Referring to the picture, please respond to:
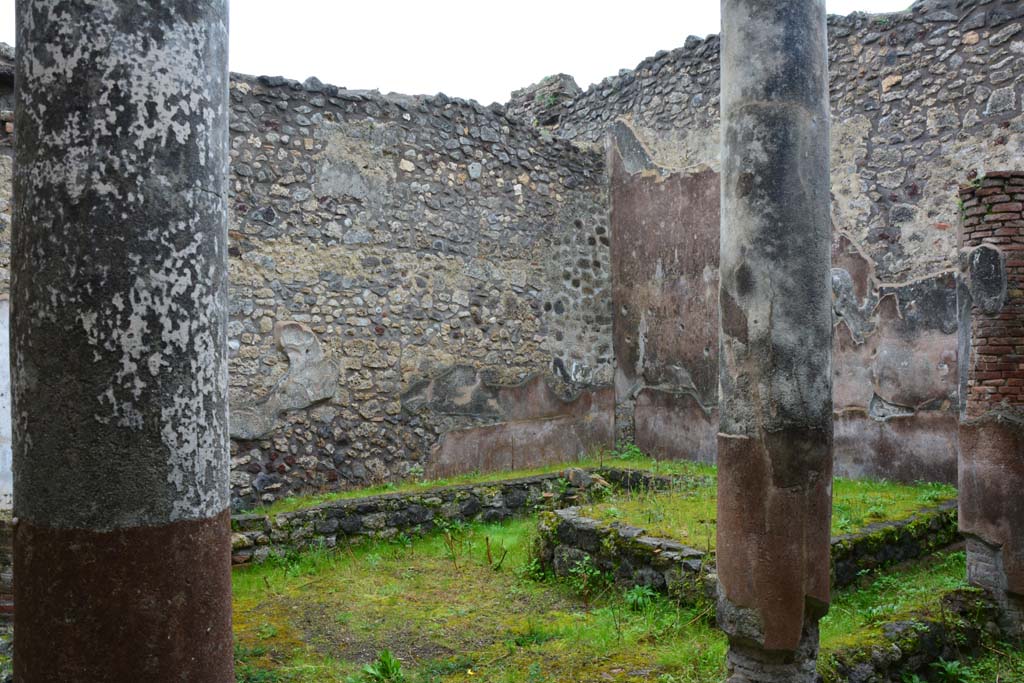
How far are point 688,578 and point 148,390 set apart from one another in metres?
3.68

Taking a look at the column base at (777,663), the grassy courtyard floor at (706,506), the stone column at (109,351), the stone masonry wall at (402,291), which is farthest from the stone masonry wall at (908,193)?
the stone column at (109,351)

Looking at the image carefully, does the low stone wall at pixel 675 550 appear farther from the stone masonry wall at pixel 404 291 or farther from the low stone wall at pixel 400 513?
the stone masonry wall at pixel 404 291

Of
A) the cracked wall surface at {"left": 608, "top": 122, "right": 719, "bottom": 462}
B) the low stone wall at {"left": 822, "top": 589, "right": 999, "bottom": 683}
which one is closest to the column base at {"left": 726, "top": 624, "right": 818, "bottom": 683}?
the low stone wall at {"left": 822, "top": 589, "right": 999, "bottom": 683}

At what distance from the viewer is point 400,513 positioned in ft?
20.9

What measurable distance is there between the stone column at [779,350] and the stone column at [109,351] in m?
2.05

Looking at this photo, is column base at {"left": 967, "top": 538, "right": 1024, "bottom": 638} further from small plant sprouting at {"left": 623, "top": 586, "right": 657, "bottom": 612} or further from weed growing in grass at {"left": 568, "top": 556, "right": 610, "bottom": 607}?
weed growing in grass at {"left": 568, "top": 556, "right": 610, "bottom": 607}

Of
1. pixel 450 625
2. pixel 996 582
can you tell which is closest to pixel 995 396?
pixel 996 582

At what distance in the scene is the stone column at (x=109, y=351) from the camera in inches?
52.7

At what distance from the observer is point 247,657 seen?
3.95 metres

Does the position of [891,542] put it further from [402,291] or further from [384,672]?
[402,291]

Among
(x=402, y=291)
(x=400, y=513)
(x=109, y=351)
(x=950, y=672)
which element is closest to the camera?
(x=109, y=351)

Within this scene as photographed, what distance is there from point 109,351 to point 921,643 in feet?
13.0

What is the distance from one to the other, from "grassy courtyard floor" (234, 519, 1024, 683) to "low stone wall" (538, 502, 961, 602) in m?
0.11

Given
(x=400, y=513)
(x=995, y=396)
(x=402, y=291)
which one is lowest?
(x=400, y=513)
